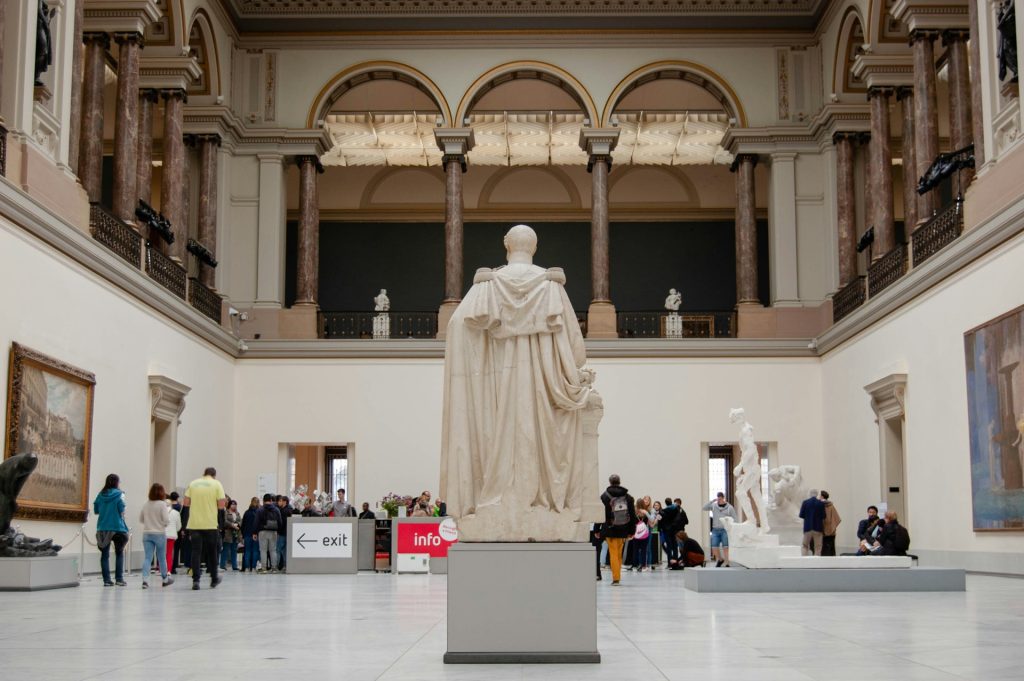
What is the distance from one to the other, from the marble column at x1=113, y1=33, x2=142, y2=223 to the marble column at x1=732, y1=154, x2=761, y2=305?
12636 millimetres

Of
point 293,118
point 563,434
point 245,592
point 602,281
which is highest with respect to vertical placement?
point 293,118

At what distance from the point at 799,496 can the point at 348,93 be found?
14.9m

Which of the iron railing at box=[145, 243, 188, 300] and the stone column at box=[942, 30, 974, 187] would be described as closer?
the stone column at box=[942, 30, 974, 187]

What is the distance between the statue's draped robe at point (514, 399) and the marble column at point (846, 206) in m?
18.2

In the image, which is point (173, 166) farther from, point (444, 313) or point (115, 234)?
point (444, 313)

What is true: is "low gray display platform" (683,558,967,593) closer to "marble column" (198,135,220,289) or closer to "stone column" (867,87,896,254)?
"stone column" (867,87,896,254)

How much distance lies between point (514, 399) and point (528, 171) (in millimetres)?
26929

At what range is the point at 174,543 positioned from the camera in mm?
18469

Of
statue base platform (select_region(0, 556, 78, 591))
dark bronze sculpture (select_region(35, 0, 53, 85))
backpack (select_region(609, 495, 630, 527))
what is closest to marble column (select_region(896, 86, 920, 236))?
backpack (select_region(609, 495, 630, 527))

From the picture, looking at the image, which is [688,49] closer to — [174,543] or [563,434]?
[174,543]

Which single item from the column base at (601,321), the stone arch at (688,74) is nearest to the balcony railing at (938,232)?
the stone arch at (688,74)

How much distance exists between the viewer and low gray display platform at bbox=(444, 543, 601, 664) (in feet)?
21.7

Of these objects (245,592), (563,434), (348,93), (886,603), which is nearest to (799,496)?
(886,603)

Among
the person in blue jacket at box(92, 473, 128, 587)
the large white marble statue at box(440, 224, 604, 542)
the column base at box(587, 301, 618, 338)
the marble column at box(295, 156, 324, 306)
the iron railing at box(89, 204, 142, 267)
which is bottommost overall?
the person in blue jacket at box(92, 473, 128, 587)
